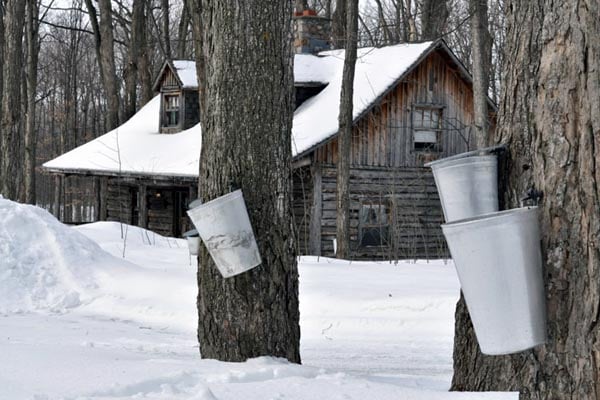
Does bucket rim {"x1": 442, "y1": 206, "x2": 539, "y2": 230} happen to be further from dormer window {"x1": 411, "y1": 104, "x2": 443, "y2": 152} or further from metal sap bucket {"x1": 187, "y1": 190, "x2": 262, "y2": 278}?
dormer window {"x1": 411, "y1": 104, "x2": 443, "y2": 152}

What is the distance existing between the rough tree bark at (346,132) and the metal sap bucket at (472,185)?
1377cm

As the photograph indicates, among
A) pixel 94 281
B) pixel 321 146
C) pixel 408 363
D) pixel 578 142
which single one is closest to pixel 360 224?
pixel 321 146

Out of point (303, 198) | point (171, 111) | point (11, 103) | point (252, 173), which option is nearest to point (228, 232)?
point (252, 173)

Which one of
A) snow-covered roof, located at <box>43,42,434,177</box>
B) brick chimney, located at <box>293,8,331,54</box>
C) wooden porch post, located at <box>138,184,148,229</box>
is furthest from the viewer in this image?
brick chimney, located at <box>293,8,331,54</box>

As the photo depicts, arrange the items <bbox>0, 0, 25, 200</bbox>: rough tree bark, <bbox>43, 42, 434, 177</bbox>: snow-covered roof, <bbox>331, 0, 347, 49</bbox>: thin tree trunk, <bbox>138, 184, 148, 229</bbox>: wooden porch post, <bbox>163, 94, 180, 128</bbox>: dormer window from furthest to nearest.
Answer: <bbox>331, 0, 347, 49</bbox>: thin tree trunk, <bbox>163, 94, 180, 128</bbox>: dormer window, <bbox>138, 184, 148, 229</bbox>: wooden porch post, <bbox>43, 42, 434, 177</bbox>: snow-covered roof, <bbox>0, 0, 25, 200</bbox>: rough tree bark

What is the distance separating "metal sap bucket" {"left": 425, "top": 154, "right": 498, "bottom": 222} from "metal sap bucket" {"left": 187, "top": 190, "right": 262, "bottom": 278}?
72.8 inches

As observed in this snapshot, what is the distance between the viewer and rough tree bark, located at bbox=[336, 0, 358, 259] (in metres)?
16.9

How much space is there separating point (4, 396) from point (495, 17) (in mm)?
33098

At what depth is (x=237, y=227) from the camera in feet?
16.0

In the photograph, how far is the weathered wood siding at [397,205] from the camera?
21.0 meters

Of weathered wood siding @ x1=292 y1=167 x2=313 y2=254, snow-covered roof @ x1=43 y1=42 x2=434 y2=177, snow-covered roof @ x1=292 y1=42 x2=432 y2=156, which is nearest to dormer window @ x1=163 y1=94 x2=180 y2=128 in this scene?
snow-covered roof @ x1=43 y1=42 x2=434 y2=177

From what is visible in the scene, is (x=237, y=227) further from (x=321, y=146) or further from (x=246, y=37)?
(x=321, y=146)

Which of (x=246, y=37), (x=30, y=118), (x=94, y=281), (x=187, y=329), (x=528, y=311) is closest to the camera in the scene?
(x=528, y=311)

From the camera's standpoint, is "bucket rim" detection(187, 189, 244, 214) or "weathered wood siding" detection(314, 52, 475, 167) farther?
"weathered wood siding" detection(314, 52, 475, 167)
